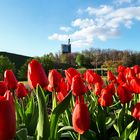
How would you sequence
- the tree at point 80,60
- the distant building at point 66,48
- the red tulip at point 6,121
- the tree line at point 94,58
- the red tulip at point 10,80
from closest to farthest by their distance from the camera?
the red tulip at point 6,121 < the red tulip at point 10,80 < the tree line at point 94,58 < the tree at point 80,60 < the distant building at point 66,48

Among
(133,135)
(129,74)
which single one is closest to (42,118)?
(133,135)

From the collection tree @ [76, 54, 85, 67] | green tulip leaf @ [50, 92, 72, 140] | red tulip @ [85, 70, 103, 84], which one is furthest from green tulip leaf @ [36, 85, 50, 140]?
tree @ [76, 54, 85, 67]

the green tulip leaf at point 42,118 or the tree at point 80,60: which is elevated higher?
the tree at point 80,60

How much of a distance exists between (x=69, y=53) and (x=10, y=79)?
8367 cm

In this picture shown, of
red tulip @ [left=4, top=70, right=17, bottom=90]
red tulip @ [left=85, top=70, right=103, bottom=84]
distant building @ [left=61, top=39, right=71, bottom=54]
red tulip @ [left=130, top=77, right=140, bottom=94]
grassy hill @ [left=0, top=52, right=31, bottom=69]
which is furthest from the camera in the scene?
distant building @ [left=61, top=39, right=71, bottom=54]

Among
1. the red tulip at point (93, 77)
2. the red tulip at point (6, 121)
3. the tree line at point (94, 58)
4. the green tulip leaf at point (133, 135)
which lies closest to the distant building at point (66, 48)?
the tree line at point (94, 58)

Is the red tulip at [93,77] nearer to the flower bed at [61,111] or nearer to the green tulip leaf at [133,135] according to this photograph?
the flower bed at [61,111]

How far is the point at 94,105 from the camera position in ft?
11.1

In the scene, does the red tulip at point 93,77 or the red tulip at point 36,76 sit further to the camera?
the red tulip at point 93,77

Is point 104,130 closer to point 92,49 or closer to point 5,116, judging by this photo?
point 5,116

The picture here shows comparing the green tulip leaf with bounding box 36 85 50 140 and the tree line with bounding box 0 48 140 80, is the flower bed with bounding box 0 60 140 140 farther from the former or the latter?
the tree line with bounding box 0 48 140 80

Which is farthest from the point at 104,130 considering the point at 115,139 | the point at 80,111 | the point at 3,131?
the point at 3,131

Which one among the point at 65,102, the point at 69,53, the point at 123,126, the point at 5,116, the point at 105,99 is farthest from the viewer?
the point at 69,53

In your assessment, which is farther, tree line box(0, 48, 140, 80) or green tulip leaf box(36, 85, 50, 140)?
tree line box(0, 48, 140, 80)
